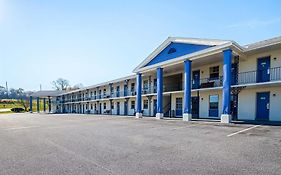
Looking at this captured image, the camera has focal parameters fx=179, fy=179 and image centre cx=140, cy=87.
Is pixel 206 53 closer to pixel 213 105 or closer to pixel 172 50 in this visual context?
pixel 172 50

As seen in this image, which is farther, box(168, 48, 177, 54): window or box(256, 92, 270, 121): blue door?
box(168, 48, 177, 54): window

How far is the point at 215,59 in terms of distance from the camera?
17.3 m

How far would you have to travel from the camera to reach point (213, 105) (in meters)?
18.5

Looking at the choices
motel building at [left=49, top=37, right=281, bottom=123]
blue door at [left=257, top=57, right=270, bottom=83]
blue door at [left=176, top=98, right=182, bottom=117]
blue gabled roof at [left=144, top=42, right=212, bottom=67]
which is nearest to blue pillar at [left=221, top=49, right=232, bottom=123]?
motel building at [left=49, top=37, right=281, bottom=123]

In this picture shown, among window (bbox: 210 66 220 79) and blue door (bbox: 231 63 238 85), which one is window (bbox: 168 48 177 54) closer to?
window (bbox: 210 66 220 79)

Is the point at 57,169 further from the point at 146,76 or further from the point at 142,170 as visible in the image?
the point at 146,76

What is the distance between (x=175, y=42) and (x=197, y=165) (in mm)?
16422

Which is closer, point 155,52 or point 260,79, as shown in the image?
point 260,79

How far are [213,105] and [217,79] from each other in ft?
8.89

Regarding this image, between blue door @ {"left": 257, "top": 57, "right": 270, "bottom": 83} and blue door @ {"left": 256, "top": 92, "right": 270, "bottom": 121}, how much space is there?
4.09ft

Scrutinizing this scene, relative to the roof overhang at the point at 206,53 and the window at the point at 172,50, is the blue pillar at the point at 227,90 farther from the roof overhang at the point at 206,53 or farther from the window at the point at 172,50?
the window at the point at 172,50

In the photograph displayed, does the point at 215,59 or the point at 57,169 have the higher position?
the point at 215,59

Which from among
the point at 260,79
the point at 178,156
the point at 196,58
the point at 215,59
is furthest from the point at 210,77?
the point at 178,156

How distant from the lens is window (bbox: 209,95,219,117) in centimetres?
1819
